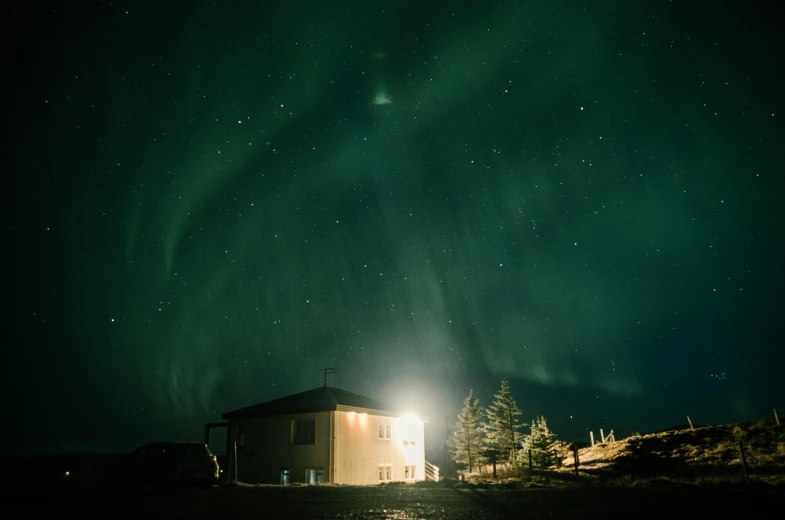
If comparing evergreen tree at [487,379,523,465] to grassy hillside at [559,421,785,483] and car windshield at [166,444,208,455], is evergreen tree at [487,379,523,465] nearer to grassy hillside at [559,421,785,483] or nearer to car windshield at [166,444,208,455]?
grassy hillside at [559,421,785,483]

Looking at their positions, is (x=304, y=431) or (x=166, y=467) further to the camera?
(x=304, y=431)

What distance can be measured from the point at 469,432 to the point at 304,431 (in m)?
31.7

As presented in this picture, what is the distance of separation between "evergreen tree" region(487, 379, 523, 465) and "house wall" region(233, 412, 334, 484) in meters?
26.7

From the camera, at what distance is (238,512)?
864 cm

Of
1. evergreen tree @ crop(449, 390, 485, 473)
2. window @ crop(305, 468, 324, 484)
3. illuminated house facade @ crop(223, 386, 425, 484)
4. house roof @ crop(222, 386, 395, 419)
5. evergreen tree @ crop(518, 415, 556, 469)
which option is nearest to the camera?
window @ crop(305, 468, 324, 484)

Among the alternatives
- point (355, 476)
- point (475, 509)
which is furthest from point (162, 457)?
point (355, 476)

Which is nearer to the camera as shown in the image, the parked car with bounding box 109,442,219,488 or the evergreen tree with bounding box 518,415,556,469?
the parked car with bounding box 109,442,219,488

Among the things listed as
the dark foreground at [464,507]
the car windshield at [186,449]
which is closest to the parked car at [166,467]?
the car windshield at [186,449]

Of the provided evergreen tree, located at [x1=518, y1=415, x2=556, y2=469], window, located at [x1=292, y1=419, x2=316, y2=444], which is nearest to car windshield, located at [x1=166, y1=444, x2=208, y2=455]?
window, located at [x1=292, y1=419, x2=316, y2=444]

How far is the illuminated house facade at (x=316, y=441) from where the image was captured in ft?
87.3

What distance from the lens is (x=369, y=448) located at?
2933 centimetres

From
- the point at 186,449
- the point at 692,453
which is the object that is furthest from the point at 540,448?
the point at 186,449

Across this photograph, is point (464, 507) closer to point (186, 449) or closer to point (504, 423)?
point (186, 449)

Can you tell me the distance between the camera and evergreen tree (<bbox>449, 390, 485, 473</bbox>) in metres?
53.7
